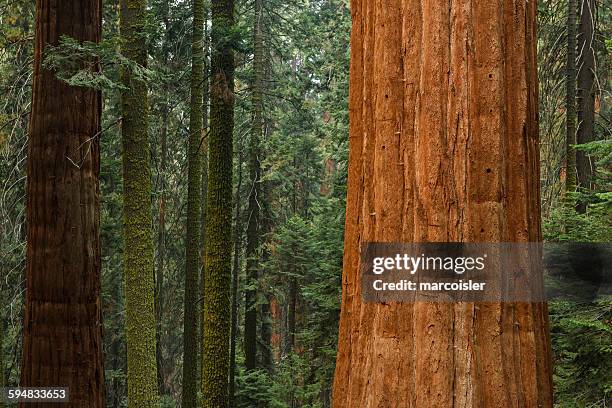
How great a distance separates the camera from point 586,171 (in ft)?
39.3

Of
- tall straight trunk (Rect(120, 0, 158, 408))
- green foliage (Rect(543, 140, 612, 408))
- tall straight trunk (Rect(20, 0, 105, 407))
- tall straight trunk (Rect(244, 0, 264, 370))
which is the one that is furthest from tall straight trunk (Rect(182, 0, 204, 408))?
tall straight trunk (Rect(20, 0, 105, 407))

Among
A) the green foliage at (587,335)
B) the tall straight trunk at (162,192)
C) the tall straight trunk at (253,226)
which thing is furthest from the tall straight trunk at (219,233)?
the tall straight trunk at (253,226)

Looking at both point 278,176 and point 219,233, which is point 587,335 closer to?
point 219,233

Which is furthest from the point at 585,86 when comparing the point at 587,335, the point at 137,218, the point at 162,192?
the point at 162,192

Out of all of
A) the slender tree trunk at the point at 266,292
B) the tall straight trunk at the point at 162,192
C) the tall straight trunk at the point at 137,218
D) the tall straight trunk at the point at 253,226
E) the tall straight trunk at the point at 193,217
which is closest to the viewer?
the tall straight trunk at the point at 137,218

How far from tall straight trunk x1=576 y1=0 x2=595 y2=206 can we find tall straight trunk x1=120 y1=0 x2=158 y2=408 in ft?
23.9

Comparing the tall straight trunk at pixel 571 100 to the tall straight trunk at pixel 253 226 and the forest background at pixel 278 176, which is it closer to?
the forest background at pixel 278 176

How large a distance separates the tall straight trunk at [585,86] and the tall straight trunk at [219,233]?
605 cm

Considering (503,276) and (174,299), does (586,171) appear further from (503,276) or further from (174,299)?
(174,299)

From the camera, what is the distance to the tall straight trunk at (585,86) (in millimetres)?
11547

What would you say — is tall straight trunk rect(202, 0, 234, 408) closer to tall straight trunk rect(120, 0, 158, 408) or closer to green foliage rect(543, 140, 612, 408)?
tall straight trunk rect(120, 0, 158, 408)

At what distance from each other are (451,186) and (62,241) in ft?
10.4

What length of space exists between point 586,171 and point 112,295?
12.6m

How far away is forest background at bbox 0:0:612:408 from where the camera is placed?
7277 mm
